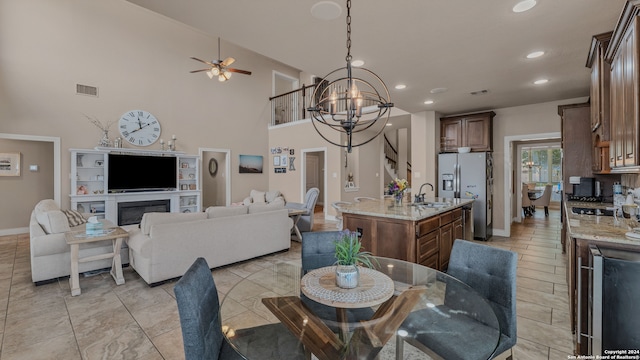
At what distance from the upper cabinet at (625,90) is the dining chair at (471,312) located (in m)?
1.02

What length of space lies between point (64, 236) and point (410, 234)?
13.0 ft

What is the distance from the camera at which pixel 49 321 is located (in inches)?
96.8

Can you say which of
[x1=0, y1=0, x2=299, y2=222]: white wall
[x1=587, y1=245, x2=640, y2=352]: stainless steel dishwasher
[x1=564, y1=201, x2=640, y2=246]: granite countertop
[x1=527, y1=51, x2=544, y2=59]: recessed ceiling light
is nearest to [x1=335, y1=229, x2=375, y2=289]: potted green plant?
[x1=587, y1=245, x2=640, y2=352]: stainless steel dishwasher

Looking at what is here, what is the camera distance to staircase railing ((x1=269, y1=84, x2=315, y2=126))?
8948mm

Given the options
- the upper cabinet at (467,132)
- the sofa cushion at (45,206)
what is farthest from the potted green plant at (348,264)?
the upper cabinet at (467,132)

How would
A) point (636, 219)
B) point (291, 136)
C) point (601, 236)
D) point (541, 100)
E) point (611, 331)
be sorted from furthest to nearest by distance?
point (291, 136) < point (541, 100) < point (636, 219) < point (601, 236) < point (611, 331)

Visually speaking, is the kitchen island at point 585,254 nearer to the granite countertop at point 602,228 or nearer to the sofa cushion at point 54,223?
the granite countertop at point 602,228

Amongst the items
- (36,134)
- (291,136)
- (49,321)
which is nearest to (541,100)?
(291,136)

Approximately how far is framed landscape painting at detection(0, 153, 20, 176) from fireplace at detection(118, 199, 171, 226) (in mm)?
2245

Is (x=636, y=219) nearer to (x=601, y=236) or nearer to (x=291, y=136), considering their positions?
(x=601, y=236)

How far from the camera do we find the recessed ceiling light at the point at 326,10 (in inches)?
83.4

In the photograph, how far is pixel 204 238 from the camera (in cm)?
354

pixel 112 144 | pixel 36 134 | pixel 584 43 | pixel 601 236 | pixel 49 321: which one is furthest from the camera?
pixel 112 144

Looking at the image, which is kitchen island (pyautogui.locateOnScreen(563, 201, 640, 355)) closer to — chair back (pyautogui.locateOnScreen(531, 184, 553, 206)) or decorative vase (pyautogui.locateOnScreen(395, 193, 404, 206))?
decorative vase (pyautogui.locateOnScreen(395, 193, 404, 206))
